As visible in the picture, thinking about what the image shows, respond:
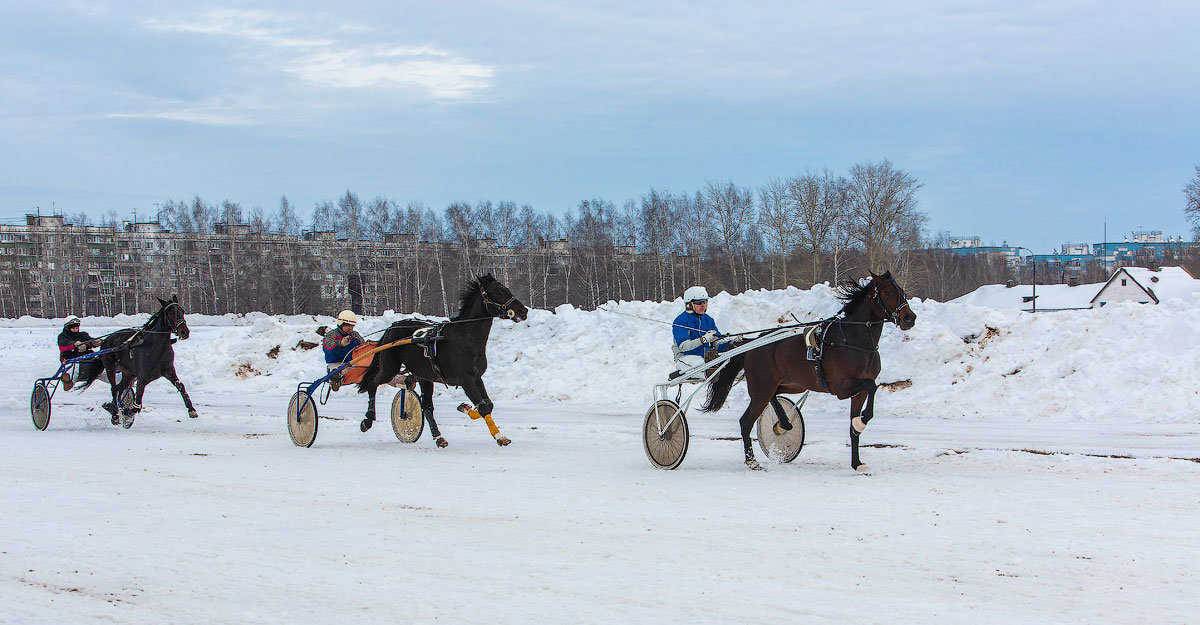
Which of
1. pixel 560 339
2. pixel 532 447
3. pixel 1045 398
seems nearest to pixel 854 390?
pixel 532 447

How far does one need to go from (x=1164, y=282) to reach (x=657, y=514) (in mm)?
75969

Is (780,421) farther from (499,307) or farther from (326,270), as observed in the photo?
(326,270)

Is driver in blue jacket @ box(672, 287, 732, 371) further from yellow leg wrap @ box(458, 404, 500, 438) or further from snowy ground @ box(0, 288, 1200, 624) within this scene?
yellow leg wrap @ box(458, 404, 500, 438)

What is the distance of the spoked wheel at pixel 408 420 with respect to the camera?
1305cm

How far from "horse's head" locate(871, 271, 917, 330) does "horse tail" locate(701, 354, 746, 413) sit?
1.65 metres

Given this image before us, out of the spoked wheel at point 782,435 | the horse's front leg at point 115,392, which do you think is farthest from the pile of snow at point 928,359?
the horse's front leg at point 115,392

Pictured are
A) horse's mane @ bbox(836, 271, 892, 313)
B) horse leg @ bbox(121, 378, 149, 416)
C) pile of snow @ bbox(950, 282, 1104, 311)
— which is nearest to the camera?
horse's mane @ bbox(836, 271, 892, 313)

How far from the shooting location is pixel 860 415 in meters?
9.27

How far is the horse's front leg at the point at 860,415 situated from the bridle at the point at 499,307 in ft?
14.5

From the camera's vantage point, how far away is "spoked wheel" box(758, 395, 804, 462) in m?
10.1

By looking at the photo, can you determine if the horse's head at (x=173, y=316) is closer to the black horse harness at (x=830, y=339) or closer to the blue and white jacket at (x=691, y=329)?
the blue and white jacket at (x=691, y=329)

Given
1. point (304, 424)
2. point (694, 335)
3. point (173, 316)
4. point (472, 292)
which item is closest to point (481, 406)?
point (472, 292)

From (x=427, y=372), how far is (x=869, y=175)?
49.5 metres

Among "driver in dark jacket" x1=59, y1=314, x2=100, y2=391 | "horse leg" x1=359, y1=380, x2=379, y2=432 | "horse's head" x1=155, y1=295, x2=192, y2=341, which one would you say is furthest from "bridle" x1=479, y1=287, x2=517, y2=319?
"driver in dark jacket" x1=59, y1=314, x2=100, y2=391
